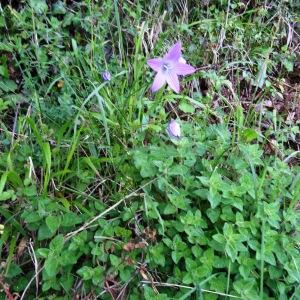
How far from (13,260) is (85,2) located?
1298mm

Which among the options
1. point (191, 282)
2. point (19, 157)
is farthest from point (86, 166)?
point (191, 282)

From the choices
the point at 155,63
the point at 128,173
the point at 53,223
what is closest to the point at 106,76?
the point at 155,63

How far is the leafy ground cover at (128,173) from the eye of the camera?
1772 mm

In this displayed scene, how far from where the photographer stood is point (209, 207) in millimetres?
1922

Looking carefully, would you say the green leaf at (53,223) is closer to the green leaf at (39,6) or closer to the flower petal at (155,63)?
the flower petal at (155,63)

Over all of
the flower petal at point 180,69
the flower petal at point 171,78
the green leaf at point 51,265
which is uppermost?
the flower petal at point 180,69

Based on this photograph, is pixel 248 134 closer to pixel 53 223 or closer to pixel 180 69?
pixel 180 69

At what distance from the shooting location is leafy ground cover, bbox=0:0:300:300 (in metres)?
1.77

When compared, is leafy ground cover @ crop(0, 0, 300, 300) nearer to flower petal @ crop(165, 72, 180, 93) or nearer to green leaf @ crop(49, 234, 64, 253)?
green leaf @ crop(49, 234, 64, 253)

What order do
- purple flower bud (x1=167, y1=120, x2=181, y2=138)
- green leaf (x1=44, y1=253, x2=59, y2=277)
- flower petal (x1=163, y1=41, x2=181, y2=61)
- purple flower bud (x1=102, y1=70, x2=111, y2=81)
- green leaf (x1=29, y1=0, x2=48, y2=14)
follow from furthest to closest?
1. green leaf (x1=29, y1=0, x2=48, y2=14)
2. purple flower bud (x1=102, y1=70, x2=111, y2=81)
3. purple flower bud (x1=167, y1=120, x2=181, y2=138)
4. flower petal (x1=163, y1=41, x2=181, y2=61)
5. green leaf (x1=44, y1=253, x2=59, y2=277)

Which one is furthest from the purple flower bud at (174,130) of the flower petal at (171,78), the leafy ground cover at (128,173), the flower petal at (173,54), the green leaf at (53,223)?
the green leaf at (53,223)

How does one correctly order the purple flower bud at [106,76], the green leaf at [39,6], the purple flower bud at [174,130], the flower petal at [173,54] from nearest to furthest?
the flower petal at [173,54], the purple flower bud at [174,130], the purple flower bud at [106,76], the green leaf at [39,6]

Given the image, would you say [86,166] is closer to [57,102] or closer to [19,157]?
[19,157]

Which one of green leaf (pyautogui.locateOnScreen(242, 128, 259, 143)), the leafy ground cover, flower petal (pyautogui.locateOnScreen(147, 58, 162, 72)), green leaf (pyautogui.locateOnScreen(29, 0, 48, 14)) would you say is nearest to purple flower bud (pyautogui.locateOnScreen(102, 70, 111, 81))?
the leafy ground cover
